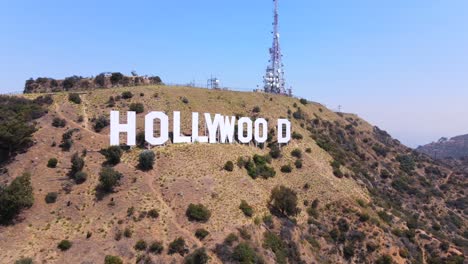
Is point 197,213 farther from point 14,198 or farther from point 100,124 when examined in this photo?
point 100,124

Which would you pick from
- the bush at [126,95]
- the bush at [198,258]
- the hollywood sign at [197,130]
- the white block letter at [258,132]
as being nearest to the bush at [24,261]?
the bush at [198,258]

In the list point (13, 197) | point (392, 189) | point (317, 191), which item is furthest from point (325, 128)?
point (13, 197)

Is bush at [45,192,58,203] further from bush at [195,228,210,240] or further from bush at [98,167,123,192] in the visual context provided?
bush at [195,228,210,240]

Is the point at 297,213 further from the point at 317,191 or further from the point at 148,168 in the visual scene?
the point at 148,168

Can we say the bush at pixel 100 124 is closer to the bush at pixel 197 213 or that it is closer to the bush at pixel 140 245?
the bush at pixel 197 213

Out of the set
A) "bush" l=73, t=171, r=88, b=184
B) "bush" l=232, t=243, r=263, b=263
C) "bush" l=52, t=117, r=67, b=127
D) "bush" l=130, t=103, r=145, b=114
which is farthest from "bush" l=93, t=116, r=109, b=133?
"bush" l=232, t=243, r=263, b=263

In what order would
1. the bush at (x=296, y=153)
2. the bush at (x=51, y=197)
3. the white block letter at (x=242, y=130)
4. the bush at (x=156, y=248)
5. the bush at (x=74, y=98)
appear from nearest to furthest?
the bush at (x=156, y=248)
the bush at (x=51, y=197)
the white block letter at (x=242, y=130)
the bush at (x=74, y=98)
the bush at (x=296, y=153)
